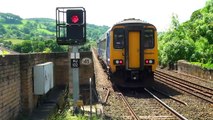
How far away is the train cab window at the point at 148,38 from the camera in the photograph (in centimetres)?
1923

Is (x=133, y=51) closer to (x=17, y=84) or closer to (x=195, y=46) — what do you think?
(x=17, y=84)

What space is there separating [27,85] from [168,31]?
34844 millimetres

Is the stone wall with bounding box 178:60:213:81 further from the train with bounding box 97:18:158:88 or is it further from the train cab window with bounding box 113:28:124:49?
the train cab window with bounding box 113:28:124:49

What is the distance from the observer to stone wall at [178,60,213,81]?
2481 cm

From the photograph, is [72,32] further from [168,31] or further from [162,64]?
[168,31]

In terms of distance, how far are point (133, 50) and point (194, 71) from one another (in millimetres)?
10115

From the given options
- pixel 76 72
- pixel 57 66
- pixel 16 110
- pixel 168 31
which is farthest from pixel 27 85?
pixel 168 31

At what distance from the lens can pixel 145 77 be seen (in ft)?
65.3

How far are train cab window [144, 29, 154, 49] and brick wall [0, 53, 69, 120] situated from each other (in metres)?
6.01

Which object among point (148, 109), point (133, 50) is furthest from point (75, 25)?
point (133, 50)

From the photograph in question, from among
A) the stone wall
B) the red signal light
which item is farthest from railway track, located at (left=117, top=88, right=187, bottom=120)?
the stone wall

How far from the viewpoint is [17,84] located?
1081 centimetres

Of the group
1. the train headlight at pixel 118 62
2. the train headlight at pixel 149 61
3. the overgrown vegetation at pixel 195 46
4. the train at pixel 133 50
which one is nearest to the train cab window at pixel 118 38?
the train at pixel 133 50

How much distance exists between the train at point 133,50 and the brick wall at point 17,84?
5450 mm
